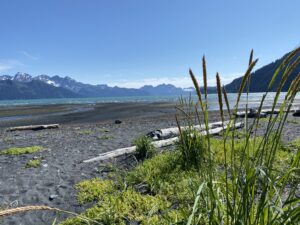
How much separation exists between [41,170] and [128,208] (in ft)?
18.1

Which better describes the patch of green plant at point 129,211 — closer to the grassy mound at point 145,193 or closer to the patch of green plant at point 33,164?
the grassy mound at point 145,193

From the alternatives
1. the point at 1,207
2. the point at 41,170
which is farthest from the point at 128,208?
the point at 41,170

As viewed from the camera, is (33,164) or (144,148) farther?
(33,164)

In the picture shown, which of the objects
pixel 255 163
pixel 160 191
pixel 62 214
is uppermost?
pixel 255 163

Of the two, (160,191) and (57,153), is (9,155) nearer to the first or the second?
(57,153)

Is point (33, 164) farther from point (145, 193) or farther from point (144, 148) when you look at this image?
point (145, 193)

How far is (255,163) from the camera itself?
8.01 ft

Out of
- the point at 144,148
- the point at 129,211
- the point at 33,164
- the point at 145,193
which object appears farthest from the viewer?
the point at 33,164

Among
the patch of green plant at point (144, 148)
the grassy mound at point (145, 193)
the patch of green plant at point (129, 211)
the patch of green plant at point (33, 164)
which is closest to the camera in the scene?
the patch of green plant at point (129, 211)

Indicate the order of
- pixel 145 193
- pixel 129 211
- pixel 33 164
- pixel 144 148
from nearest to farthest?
pixel 129 211
pixel 145 193
pixel 144 148
pixel 33 164

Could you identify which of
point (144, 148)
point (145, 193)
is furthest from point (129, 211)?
point (144, 148)

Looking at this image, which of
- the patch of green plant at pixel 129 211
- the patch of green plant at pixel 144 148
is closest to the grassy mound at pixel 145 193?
the patch of green plant at pixel 129 211

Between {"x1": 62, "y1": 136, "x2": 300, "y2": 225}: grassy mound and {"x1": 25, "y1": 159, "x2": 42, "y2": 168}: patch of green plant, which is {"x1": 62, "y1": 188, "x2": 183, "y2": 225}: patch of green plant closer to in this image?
{"x1": 62, "y1": 136, "x2": 300, "y2": 225}: grassy mound

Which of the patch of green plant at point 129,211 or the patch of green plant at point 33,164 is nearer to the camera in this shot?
the patch of green plant at point 129,211
